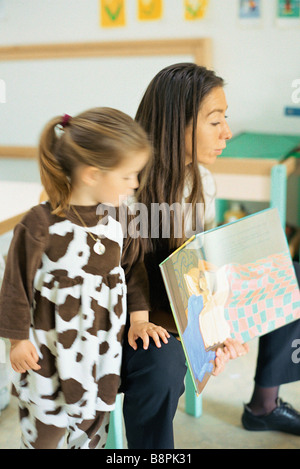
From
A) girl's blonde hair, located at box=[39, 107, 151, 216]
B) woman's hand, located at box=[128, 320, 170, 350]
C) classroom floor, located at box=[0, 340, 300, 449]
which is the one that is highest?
girl's blonde hair, located at box=[39, 107, 151, 216]

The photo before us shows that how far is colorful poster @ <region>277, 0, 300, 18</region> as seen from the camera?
1881mm

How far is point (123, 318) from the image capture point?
2.76 feet

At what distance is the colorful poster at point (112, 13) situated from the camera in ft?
6.88

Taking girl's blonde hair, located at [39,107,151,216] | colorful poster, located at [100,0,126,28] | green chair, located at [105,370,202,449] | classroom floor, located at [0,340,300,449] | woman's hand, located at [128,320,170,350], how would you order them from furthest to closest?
colorful poster, located at [100,0,126,28]
classroom floor, located at [0,340,300,449]
green chair, located at [105,370,202,449]
woman's hand, located at [128,320,170,350]
girl's blonde hair, located at [39,107,151,216]

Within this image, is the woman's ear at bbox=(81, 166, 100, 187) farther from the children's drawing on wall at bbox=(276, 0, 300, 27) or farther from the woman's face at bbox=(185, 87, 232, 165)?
the children's drawing on wall at bbox=(276, 0, 300, 27)

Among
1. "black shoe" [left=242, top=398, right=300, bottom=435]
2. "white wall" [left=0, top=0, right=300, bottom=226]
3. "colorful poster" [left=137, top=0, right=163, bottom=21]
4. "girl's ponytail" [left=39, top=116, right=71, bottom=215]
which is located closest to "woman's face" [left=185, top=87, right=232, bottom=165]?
"girl's ponytail" [left=39, top=116, right=71, bottom=215]

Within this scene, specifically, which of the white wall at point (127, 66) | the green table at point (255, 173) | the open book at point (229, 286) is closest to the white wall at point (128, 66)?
the white wall at point (127, 66)

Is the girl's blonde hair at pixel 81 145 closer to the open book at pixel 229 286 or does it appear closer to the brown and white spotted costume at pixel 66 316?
the brown and white spotted costume at pixel 66 316

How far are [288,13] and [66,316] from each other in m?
1.60

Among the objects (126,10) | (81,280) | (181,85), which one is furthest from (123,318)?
(126,10)

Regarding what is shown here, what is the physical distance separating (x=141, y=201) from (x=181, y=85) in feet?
0.73

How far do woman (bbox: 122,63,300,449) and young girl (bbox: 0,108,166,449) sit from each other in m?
0.05

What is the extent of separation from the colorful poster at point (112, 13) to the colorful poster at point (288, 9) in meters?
0.63

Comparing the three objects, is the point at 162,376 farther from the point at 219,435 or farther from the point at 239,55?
the point at 239,55
